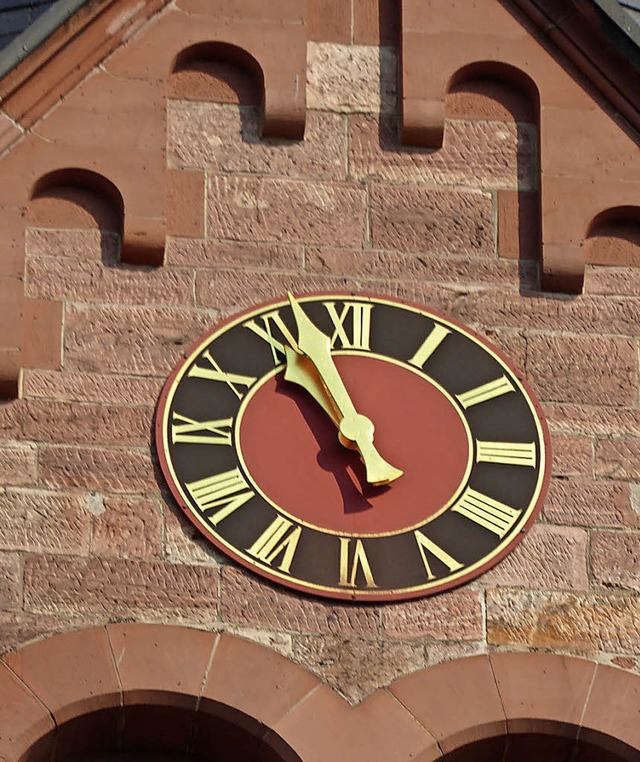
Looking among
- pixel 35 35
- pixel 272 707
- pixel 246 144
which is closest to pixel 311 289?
pixel 246 144

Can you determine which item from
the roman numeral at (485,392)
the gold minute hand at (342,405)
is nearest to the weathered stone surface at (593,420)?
the roman numeral at (485,392)

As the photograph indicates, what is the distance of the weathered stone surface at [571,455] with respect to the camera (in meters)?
13.5

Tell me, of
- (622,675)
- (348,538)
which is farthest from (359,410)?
(622,675)

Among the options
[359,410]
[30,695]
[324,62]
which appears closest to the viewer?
[30,695]

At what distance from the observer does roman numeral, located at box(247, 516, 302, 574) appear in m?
13.1

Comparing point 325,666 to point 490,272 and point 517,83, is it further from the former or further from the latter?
point 517,83

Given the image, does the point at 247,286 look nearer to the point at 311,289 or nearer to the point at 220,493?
the point at 311,289

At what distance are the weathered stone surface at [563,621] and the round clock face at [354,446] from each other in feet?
0.61

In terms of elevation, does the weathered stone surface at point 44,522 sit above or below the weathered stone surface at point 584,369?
below

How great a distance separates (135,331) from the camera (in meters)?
13.6

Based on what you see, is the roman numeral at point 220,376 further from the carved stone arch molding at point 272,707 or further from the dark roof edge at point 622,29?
the dark roof edge at point 622,29

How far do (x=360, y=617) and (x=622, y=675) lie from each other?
0.96m

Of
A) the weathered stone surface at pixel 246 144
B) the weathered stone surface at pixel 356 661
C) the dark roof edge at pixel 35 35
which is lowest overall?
the weathered stone surface at pixel 356 661

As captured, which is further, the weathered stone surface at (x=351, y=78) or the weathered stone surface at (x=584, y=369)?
the weathered stone surface at (x=351, y=78)
